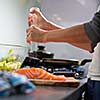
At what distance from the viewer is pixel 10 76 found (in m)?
0.63

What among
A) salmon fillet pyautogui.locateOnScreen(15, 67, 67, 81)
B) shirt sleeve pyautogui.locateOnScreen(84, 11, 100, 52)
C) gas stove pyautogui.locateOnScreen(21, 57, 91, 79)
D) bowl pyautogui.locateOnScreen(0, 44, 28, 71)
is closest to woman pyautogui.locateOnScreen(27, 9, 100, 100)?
shirt sleeve pyautogui.locateOnScreen(84, 11, 100, 52)

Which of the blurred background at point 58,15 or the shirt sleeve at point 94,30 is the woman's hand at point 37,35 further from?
the blurred background at point 58,15

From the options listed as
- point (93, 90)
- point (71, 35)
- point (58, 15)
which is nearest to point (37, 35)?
point (71, 35)

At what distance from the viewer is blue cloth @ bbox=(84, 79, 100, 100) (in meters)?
1.32

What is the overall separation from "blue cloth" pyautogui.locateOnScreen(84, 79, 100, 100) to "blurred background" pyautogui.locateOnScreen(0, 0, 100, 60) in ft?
4.17

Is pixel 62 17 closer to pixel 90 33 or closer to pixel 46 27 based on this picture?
pixel 46 27

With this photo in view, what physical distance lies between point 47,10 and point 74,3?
11.6 inches

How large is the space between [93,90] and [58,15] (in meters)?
1.70

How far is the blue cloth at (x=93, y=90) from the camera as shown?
4.33 feet

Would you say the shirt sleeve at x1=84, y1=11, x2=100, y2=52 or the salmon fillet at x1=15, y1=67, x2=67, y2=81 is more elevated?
the shirt sleeve at x1=84, y1=11, x2=100, y2=52

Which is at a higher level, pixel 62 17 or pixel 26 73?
pixel 62 17

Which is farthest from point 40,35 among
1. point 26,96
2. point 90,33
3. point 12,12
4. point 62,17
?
point 62,17

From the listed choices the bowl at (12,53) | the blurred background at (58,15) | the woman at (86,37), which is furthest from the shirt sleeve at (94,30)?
the blurred background at (58,15)

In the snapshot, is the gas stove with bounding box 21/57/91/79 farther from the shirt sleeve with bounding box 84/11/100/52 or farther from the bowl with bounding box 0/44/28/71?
the shirt sleeve with bounding box 84/11/100/52
